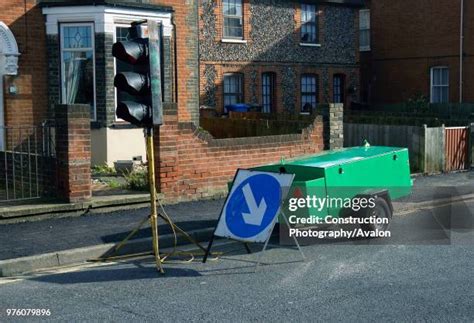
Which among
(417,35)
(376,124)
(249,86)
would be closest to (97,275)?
(376,124)

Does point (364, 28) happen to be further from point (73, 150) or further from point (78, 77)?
point (73, 150)

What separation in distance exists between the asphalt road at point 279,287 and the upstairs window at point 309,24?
18.8 metres

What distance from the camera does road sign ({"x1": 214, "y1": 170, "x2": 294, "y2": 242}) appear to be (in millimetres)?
8820

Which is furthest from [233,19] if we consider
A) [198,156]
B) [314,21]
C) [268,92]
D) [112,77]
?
[198,156]

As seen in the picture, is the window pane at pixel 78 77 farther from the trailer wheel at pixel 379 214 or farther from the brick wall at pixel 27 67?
the trailer wheel at pixel 379 214

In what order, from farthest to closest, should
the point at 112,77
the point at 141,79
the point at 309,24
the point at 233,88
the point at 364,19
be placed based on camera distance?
the point at 364,19 < the point at 309,24 < the point at 233,88 < the point at 112,77 < the point at 141,79

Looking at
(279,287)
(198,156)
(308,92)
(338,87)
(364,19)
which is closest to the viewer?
(279,287)

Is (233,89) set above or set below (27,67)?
below

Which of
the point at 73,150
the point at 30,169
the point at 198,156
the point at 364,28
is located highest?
the point at 364,28

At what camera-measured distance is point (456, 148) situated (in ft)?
60.5

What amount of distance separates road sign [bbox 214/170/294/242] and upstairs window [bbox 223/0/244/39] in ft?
55.6

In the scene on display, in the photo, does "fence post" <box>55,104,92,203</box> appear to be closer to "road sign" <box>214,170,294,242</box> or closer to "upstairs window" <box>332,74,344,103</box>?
"road sign" <box>214,170,294,242</box>

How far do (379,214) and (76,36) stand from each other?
961 centimetres

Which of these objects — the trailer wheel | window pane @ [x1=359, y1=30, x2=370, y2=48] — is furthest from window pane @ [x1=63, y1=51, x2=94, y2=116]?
window pane @ [x1=359, y1=30, x2=370, y2=48]
